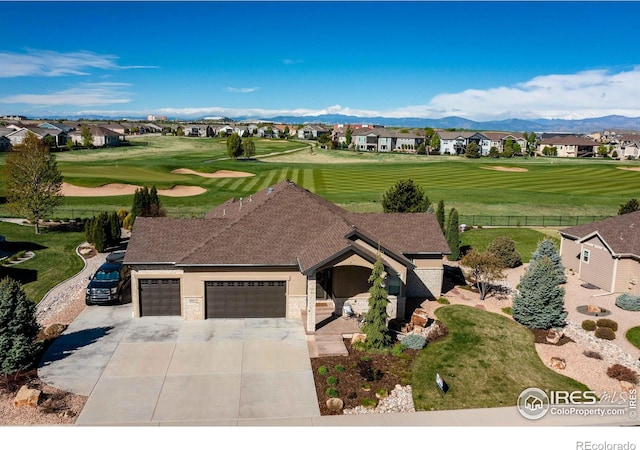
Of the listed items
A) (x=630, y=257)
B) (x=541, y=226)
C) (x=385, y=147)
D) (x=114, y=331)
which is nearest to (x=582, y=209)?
(x=541, y=226)

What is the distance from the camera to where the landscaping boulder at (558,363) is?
815 inches

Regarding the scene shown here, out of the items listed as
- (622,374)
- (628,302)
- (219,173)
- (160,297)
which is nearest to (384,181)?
(219,173)

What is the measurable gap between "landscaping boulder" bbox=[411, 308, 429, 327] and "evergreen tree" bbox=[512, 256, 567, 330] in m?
4.82

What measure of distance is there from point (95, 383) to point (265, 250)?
1004cm

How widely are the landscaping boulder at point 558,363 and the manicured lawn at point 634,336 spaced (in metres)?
5.12

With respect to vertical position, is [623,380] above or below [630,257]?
below

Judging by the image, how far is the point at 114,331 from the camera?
23.1m

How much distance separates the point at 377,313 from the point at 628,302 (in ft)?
53.8

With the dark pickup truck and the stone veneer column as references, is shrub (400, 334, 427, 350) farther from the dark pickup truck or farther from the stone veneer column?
the dark pickup truck

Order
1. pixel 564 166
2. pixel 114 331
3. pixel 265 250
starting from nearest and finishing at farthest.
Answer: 1. pixel 114 331
2. pixel 265 250
3. pixel 564 166

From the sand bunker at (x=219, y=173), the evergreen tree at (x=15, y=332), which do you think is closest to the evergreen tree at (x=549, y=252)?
the evergreen tree at (x=15, y=332)

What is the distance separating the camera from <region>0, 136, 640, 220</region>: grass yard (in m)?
61.2

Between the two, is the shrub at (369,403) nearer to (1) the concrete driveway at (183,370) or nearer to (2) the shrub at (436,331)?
(1) the concrete driveway at (183,370)
